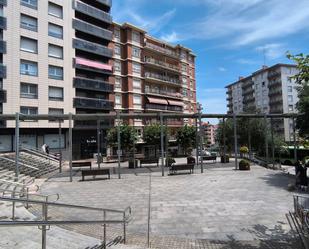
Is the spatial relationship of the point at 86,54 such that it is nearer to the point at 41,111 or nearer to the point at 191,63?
the point at 41,111

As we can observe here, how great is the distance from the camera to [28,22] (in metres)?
33.8

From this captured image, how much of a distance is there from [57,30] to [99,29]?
719 cm

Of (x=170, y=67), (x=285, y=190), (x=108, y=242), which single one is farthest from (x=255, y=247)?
(x=170, y=67)

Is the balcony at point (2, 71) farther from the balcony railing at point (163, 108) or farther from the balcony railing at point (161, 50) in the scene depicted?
the balcony railing at point (161, 50)

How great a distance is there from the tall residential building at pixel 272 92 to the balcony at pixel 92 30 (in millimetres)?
39275

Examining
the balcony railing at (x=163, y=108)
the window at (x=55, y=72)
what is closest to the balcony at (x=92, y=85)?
the window at (x=55, y=72)

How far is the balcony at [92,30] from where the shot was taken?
127 feet

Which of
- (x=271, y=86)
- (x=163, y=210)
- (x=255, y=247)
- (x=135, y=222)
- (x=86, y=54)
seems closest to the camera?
(x=255, y=247)

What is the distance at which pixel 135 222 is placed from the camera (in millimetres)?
8672

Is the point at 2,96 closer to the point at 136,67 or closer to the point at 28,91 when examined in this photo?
the point at 28,91

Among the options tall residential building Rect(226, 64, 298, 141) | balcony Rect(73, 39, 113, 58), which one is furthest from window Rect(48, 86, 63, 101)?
tall residential building Rect(226, 64, 298, 141)

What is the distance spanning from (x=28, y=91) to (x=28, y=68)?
296 cm

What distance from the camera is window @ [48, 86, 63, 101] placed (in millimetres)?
35472

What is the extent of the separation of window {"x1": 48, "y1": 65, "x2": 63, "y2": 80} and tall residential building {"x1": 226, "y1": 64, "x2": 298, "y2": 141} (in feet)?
151
